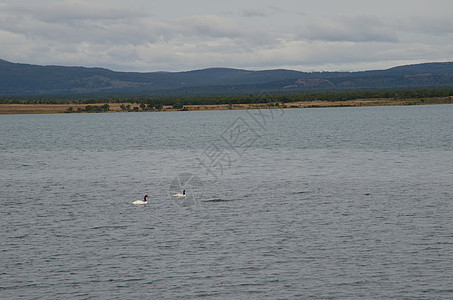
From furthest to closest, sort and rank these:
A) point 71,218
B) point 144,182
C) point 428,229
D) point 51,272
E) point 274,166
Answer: point 274,166 → point 144,182 → point 71,218 → point 428,229 → point 51,272

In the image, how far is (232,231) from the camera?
1597 inches

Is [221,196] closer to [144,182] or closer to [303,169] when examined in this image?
[144,182]

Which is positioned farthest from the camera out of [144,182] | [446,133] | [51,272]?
[446,133]

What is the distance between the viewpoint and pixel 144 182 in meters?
64.2

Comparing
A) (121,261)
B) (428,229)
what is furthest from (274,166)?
(121,261)

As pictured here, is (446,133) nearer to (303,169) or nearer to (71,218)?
(303,169)

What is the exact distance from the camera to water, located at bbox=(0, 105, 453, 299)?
99.7 feet

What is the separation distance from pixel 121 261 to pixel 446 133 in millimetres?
105111

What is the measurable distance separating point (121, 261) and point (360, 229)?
16095 mm

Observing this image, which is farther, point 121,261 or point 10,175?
Result: point 10,175

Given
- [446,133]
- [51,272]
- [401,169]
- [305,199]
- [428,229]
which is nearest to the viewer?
[51,272]

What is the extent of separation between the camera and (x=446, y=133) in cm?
12556

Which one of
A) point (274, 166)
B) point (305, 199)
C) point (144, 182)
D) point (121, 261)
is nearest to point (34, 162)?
point (144, 182)

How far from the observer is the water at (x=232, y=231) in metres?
30.4
